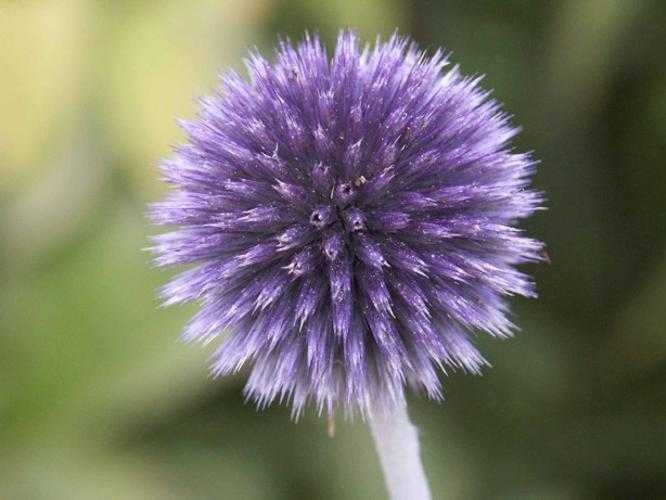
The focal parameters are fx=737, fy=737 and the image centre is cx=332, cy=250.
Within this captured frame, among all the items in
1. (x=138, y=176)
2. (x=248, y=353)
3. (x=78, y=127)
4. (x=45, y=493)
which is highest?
(x=78, y=127)

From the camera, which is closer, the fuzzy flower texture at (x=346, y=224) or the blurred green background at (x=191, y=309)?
the fuzzy flower texture at (x=346, y=224)

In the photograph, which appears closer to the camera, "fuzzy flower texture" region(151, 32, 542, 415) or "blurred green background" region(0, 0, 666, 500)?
"fuzzy flower texture" region(151, 32, 542, 415)

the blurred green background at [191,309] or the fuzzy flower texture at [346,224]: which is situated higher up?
the blurred green background at [191,309]

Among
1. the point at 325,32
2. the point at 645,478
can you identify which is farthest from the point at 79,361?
the point at 645,478

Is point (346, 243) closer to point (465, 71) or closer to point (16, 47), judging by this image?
point (465, 71)
